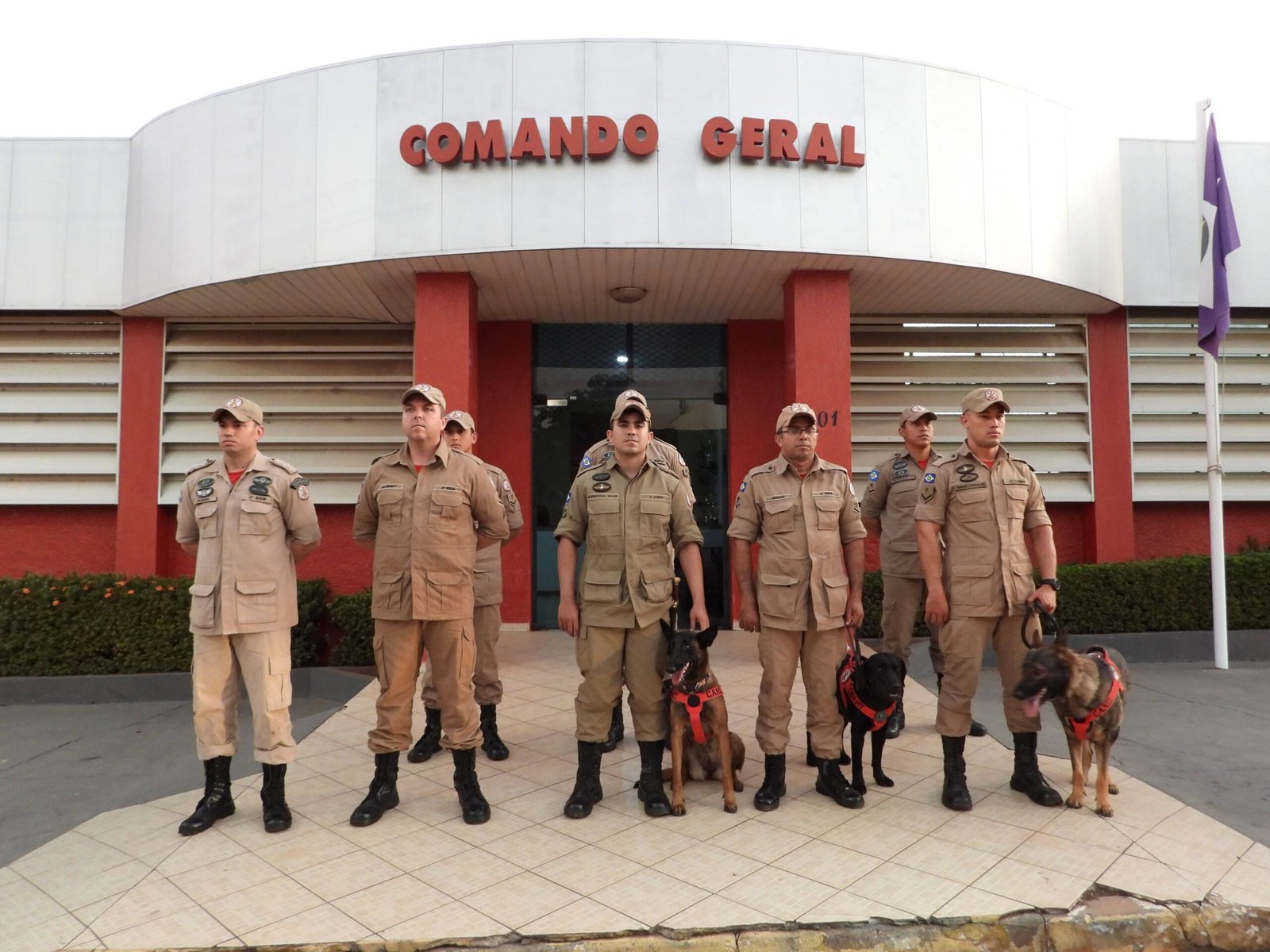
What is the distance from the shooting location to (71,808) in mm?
4375

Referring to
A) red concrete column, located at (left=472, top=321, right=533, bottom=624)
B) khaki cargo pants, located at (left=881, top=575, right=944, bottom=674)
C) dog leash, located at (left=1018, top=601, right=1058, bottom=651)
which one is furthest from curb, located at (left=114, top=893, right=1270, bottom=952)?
red concrete column, located at (left=472, top=321, right=533, bottom=624)

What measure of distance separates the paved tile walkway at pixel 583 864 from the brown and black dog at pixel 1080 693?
35 centimetres

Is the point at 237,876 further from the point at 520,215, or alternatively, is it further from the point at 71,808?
the point at 520,215

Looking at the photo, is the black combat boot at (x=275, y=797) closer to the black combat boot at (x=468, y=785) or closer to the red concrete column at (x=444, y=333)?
the black combat boot at (x=468, y=785)

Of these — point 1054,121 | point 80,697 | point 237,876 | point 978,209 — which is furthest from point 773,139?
point 80,697

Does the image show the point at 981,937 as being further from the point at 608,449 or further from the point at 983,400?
the point at 608,449

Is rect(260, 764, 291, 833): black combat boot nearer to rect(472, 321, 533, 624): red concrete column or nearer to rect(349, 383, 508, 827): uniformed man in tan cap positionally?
rect(349, 383, 508, 827): uniformed man in tan cap

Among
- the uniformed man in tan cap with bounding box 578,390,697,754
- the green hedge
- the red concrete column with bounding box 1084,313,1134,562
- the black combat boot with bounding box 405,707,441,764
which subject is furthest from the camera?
the red concrete column with bounding box 1084,313,1134,562

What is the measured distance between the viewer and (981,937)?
9.18 ft

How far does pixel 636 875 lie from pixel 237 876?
1.66 m

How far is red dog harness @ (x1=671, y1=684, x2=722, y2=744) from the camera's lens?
3.73 m

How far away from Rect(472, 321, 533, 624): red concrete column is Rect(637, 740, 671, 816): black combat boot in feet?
16.2

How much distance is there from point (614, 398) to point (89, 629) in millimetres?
5498

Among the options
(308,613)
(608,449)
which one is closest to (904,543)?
(608,449)
